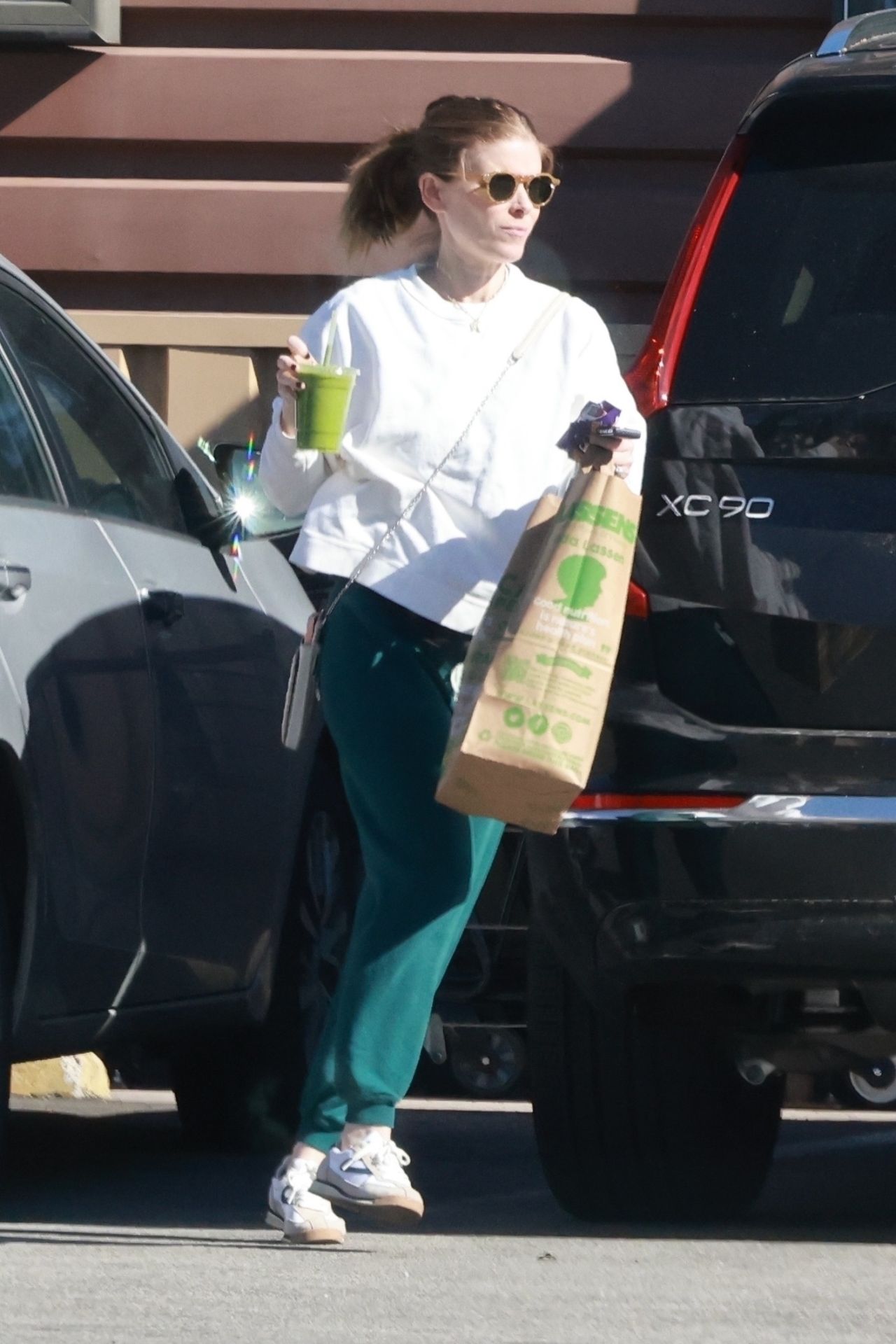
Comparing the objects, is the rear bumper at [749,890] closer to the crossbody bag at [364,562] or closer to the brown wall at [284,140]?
the crossbody bag at [364,562]

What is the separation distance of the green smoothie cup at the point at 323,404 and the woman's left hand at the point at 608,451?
372 mm

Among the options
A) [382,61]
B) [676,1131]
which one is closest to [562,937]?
[676,1131]

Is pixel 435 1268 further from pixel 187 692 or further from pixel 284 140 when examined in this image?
pixel 284 140

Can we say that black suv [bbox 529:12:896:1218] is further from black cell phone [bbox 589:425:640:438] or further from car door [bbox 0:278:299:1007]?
car door [bbox 0:278:299:1007]

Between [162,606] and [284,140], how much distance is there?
3.42 metres

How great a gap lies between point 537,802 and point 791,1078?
12.3ft

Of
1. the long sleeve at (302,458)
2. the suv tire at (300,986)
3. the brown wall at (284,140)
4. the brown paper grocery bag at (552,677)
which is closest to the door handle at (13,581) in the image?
the long sleeve at (302,458)

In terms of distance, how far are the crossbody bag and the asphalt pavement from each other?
0.87 m

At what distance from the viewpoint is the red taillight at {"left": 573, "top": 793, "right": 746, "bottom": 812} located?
13.6 ft

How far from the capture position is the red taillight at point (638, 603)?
4.25 m

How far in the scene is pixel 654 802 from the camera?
4.18 meters

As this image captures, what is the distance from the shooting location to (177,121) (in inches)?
320

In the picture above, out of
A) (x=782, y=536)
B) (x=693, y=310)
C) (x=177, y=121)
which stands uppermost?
(x=177, y=121)

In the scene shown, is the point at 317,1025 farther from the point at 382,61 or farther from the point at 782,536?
the point at 382,61
